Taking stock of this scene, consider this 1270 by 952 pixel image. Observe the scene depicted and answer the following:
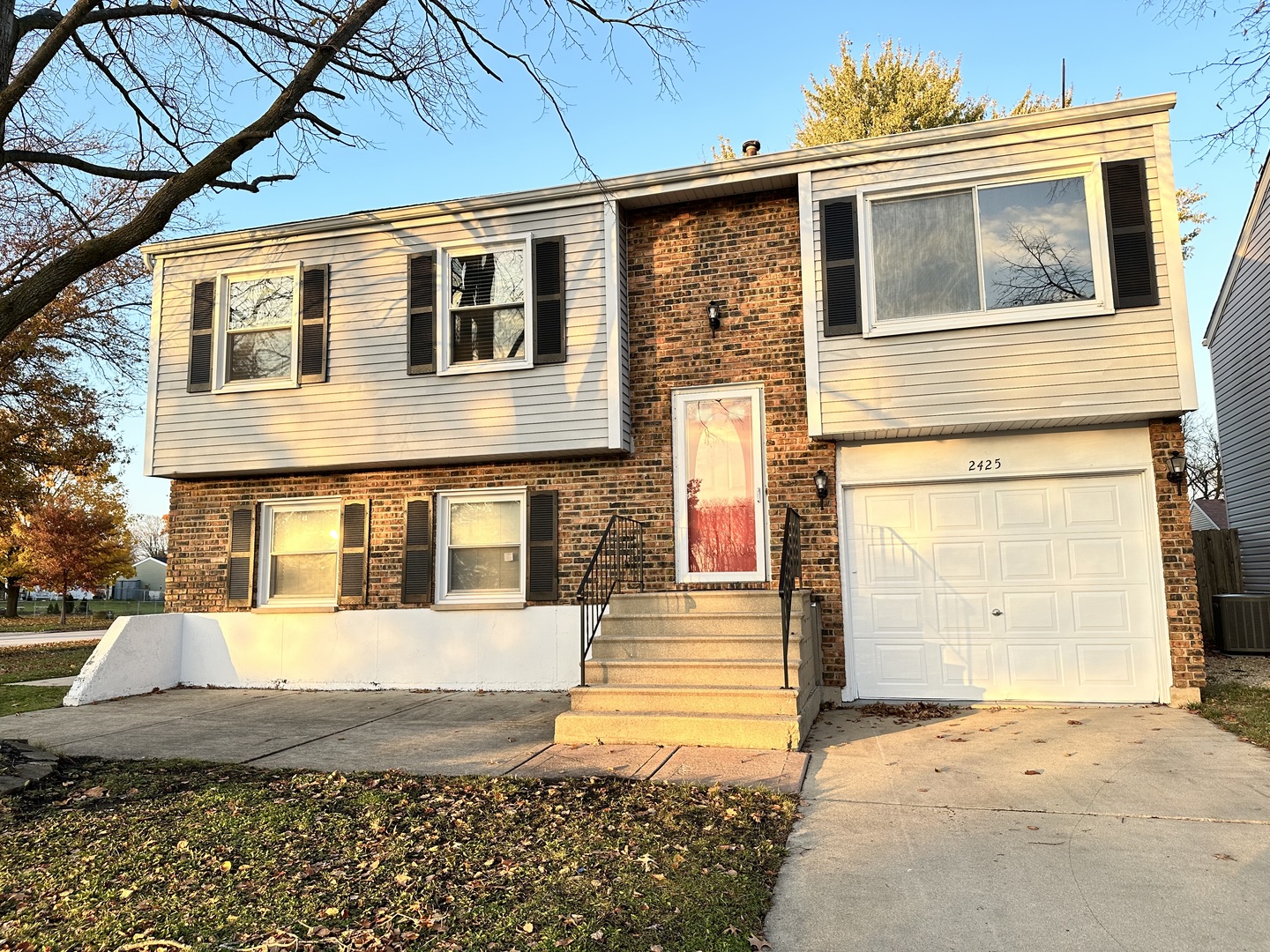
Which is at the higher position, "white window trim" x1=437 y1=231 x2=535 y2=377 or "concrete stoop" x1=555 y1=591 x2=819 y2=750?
"white window trim" x1=437 y1=231 x2=535 y2=377

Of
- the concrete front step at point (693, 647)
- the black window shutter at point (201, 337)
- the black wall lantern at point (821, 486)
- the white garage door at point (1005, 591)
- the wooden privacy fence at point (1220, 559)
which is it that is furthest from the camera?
the wooden privacy fence at point (1220, 559)

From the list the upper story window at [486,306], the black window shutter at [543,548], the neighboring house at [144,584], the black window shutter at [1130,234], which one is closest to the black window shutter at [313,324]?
the upper story window at [486,306]

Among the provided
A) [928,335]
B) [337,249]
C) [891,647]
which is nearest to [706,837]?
[891,647]

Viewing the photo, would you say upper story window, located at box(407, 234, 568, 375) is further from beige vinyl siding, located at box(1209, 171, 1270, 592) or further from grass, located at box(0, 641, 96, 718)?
beige vinyl siding, located at box(1209, 171, 1270, 592)

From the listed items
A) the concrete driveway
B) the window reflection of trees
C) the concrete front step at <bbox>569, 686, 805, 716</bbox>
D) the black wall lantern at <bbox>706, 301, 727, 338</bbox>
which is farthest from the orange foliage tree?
the concrete driveway

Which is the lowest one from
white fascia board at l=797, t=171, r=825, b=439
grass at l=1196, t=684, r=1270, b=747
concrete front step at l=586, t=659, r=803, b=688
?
grass at l=1196, t=684, r=1270, b=747

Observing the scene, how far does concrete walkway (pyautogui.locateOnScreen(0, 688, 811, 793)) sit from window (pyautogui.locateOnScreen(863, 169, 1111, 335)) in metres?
4.70

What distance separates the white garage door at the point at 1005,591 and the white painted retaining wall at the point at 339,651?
3325 millimetres

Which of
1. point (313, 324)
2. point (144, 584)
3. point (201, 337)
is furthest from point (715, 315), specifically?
point (144, 584)

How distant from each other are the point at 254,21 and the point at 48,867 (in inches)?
275

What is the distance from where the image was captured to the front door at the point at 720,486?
880cm

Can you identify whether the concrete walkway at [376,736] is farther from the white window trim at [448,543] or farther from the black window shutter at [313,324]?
the black window shutter at [313,324]

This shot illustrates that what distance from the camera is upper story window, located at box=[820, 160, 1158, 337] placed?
773 cm

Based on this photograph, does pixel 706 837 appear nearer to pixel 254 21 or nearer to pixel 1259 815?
pixel 1259 815
